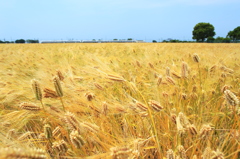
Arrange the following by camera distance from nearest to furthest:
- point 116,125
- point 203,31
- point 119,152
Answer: point 119,152 → point 116,125 → point 203,31

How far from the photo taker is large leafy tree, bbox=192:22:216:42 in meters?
55.9

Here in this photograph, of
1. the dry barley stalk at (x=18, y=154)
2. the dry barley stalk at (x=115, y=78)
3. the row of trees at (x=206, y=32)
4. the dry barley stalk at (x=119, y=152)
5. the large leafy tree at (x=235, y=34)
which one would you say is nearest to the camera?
the dry barley stalk at (x=18, y=154)

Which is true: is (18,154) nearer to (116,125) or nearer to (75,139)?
(75,139)

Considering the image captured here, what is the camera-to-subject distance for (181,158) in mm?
718

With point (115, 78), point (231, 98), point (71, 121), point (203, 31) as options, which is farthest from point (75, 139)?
point (203, 31)

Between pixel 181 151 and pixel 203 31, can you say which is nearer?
pixel 181 151

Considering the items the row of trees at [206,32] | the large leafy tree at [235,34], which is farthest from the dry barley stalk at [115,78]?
the large leafy tree at [235,34]

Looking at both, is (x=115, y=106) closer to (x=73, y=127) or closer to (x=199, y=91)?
(x=73, y=127)

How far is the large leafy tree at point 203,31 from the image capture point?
183ft

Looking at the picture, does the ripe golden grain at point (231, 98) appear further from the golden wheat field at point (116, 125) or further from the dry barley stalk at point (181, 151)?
the dry barley stalk at point (181, 151)

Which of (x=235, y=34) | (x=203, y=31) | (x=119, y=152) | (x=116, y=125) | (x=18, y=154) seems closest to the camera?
(x=18, y=154)

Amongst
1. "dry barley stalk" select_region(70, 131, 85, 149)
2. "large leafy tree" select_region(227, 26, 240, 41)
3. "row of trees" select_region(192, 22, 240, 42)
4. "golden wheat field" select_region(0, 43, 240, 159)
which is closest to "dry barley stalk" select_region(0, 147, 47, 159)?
"golden wheat field" select_region(0, 43, 240, 159)

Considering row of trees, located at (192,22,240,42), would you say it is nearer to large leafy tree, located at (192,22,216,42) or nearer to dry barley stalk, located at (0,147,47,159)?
large leafy tree, located at (192,22,216,42)

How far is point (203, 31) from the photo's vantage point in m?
55.9
